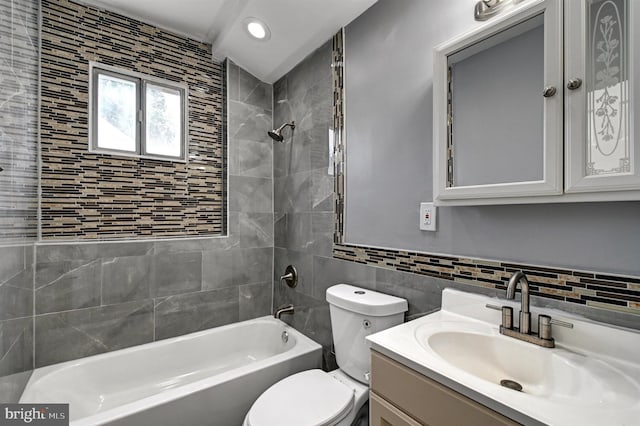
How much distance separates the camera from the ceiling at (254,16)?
1.73 metres

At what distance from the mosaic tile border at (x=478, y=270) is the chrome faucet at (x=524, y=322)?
0.09 m

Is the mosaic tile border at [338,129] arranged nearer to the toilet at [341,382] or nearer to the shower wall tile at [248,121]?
the toilet at [341,382]

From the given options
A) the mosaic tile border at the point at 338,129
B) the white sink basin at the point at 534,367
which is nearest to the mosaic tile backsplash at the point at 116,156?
the mosaic tile border at the point at 338,129

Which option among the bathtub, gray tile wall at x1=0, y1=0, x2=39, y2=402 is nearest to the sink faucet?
the bathtub

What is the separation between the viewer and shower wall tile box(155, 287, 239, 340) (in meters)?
2.03

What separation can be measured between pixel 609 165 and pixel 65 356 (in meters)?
2.67

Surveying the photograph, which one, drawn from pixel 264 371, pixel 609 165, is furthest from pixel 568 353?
pixel 264 371

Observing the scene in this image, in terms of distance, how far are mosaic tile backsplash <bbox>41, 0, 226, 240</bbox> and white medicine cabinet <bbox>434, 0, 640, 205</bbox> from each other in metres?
1.77

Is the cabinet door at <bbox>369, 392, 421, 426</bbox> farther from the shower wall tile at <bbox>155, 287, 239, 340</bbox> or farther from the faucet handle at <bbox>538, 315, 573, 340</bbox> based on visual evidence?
the shower wall tile at <bbox>155, 287, 239, 340</bbox>

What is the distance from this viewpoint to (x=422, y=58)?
133 centimetres

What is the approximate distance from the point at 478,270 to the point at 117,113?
235 cm

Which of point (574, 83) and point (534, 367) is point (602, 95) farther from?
point (534, 367)

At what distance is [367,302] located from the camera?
134 cm

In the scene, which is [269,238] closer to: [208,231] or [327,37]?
[208,231]
